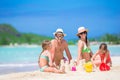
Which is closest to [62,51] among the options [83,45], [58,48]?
[58,48]

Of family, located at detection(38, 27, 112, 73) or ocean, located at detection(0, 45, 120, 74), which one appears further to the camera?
ocean, located at detection(0, 45, 120, 74)

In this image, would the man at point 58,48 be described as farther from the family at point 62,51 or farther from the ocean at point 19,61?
the ocean at point 19,61

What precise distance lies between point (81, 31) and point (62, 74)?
123cm

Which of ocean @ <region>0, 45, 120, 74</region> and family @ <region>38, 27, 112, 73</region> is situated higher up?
ocean @ <region>0, 45, 120, 74</region>

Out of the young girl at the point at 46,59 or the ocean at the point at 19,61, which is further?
the ocean at the point at 19,61

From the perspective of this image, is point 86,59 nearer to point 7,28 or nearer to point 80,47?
point 80,47

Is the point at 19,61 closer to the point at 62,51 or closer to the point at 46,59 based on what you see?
the point at 62,51

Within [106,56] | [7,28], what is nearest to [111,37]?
[7,28]

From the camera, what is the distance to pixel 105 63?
6836mm

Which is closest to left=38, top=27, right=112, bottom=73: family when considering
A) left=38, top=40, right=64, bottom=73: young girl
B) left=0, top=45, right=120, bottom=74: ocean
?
left=38, top=40, right=64, bottom=73: young girl

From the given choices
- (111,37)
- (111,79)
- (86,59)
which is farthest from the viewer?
(111,37)

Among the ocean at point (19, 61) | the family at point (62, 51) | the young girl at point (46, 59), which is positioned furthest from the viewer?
the ocean at point (19, 61)

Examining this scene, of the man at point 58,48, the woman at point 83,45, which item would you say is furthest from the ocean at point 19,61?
the woman at point 83,45

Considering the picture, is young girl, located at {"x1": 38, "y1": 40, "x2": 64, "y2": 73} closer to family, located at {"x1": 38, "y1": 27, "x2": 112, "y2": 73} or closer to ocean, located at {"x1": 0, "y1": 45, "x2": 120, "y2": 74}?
family, located at {"x1": 38, "y1": 27, "x2": 112, "y2": 73}
